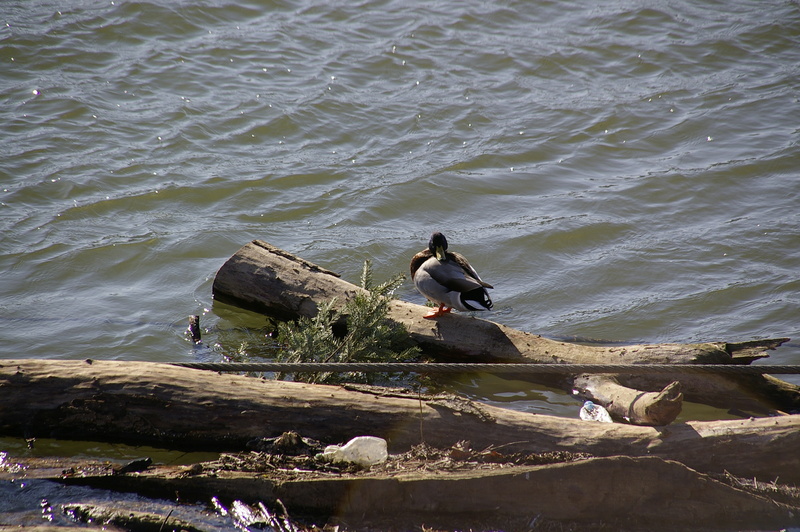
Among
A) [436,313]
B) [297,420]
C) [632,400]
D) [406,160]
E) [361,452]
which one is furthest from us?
[406,160]

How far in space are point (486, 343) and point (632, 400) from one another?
3.46 ft

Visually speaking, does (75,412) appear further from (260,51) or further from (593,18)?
(593,18)

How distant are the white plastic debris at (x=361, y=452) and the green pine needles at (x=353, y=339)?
0.96 meters

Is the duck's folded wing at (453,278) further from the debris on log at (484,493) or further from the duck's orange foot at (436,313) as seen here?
the debris on log at (484,493)

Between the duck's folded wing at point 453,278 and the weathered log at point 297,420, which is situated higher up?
the duck's folded wing at point 453,278

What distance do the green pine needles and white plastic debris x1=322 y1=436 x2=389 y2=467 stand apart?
0.96 m

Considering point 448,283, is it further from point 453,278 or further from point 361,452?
point 361,452

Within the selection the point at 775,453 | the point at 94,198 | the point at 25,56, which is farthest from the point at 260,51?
the point at 775,453

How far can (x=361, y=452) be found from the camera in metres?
3.23

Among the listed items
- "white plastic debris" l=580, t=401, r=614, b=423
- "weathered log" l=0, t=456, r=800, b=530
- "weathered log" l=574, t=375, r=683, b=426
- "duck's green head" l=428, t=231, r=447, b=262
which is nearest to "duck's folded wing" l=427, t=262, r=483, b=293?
"duck's green head" l=428, t=231, r=447, b=262

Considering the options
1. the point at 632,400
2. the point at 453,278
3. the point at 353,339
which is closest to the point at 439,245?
the point at 453,278

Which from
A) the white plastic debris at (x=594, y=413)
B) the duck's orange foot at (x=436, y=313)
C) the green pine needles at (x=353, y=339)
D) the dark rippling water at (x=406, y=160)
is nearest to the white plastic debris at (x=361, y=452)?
the green pine needles at (x=353, y=339)

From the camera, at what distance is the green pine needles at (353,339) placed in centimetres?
438

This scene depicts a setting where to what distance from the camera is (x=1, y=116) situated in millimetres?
9141
